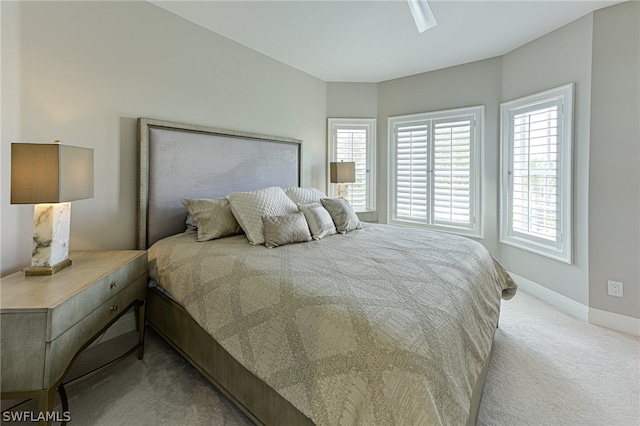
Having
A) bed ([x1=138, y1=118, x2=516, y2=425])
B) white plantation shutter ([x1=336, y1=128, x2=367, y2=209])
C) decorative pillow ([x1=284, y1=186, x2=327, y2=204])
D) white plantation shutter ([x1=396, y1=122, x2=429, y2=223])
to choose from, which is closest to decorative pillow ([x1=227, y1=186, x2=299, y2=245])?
bed ([x1=138, y1=118, x2=516, y2=425])

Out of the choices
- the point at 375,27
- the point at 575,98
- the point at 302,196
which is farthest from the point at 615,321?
the point at 375,27

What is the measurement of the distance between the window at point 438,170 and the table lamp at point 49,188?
3701 millimetres

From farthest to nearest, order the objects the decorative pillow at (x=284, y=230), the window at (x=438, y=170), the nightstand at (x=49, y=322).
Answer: the window at (x=438, y=170)
the decorative pillow at (x=284, y=230)
the nightstand at (x=49, y=322)

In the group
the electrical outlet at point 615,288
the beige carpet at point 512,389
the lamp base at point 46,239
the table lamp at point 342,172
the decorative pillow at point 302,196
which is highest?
the table lamp at point 342,172

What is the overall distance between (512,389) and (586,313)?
5.19ft

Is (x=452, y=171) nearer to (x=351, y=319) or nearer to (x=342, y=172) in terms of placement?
(x=342, y=172)

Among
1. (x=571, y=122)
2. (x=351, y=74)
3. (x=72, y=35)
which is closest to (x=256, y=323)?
(x=72, y=35)

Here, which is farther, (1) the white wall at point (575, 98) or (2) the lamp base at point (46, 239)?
(1) the white wall at point (575, 98)

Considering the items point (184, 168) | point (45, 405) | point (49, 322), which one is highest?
point (184, 168)

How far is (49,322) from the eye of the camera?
3.98 feet

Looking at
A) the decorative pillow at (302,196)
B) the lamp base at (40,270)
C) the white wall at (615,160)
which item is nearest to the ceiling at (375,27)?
the white wall at (615,160)

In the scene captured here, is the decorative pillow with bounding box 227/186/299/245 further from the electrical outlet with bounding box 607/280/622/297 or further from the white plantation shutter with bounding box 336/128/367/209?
the electrical outlet with bounding box 607/280/622/297

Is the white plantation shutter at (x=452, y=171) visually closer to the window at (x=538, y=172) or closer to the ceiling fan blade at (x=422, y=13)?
the window at (x=538, y=172)

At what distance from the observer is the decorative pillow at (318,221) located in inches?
97.3
